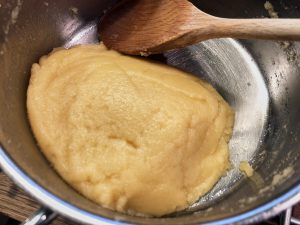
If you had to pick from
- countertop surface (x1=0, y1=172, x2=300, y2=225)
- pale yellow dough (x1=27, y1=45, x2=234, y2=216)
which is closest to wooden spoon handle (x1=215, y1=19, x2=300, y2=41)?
pale yellow dough (x1=27, y1=45, x2=234, y2=216)

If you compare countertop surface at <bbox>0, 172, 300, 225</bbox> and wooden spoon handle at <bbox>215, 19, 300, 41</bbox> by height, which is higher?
wooden spoon handle at <bbox>215, 19, 300, 41</bbox>

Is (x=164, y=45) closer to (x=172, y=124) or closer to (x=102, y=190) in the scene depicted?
(x=172, y=124)

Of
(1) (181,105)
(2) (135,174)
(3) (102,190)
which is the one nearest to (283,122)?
(1) (181,105)

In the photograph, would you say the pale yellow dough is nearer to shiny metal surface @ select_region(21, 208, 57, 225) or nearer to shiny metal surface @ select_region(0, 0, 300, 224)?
shiny metal surface @ select_region(0, 0, 300, 224)

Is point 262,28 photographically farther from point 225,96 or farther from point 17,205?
point 17,205

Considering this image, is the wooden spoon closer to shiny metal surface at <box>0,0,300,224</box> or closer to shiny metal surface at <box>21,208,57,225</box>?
shiny metal surface at <box>0,0,300,224</box>

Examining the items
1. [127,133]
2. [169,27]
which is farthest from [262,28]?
[127,133]

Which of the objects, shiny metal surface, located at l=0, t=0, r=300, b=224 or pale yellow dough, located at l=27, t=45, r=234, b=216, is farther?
pale yellow dough, located at l=27, t=45, r=234, b=216
